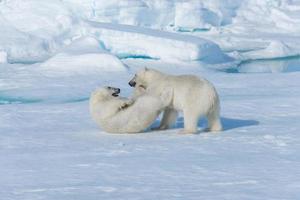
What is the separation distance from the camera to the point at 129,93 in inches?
349

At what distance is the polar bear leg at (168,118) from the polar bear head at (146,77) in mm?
253

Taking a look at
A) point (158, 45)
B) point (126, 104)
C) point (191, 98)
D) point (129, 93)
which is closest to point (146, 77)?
point (126, 104)

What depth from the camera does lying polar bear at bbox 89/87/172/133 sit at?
4969 mm

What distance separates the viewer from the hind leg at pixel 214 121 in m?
4.98

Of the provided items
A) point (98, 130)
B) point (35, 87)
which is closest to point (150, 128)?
point (98, 130)

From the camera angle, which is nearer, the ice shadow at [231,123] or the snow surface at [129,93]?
the snow surface at [129,93]

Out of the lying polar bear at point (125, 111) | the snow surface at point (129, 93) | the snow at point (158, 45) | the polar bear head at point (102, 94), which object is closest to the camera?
the snow surface at point (129, 93)

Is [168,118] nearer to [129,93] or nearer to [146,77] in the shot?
[146,77]

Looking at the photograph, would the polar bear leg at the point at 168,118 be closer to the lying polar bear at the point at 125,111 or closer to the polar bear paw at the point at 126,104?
the lying polar bear at the point at 125,111

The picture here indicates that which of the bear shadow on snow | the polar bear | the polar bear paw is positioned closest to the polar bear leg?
the polar bear

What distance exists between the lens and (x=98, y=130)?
5.35 metres

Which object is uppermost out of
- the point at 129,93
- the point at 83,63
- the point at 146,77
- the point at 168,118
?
the point at 146,77

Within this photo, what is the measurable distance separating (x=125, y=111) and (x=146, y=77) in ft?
1.22

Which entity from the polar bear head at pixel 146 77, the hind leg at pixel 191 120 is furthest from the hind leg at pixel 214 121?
the polar bear head at pixel 146 77
